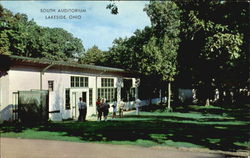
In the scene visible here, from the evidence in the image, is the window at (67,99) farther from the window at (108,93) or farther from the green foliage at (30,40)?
the green foliage at (30,40)

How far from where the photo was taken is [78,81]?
2530 cm

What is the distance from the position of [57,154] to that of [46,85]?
11967 millimetres

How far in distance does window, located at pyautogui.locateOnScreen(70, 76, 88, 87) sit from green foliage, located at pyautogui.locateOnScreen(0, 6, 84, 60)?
29.6 ft

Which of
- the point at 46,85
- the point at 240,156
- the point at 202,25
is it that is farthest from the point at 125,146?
the point at 202,25

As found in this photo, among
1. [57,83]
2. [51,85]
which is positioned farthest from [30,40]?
[51,85]

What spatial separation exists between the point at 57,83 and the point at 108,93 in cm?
894

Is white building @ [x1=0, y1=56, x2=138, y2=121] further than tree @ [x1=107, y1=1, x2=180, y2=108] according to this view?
No

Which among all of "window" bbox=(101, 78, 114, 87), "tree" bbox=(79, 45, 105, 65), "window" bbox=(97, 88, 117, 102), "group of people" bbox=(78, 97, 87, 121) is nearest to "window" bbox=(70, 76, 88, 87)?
"window" bbox=(97, 88, 117, 102)

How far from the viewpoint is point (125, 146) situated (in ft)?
38.0

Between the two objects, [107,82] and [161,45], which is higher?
[161,45]

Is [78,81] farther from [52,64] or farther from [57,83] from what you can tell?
[52,64]

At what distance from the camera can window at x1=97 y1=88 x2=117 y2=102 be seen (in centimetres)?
2891

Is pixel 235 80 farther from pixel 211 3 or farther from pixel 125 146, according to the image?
pixel 125 146

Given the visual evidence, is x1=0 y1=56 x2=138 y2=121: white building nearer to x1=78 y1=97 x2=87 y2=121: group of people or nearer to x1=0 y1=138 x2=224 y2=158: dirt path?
x1=78 y1=97 x2=87 y2=121: group of people
